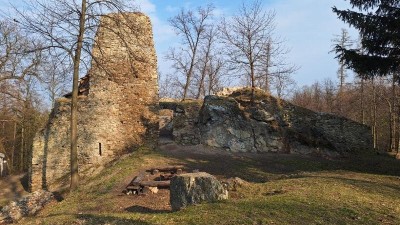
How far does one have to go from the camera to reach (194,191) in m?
8.24

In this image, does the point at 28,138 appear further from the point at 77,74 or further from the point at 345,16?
the point at 345,16

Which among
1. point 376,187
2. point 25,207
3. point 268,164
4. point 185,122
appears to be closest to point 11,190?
point 25,207

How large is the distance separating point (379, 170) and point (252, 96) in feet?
27.8

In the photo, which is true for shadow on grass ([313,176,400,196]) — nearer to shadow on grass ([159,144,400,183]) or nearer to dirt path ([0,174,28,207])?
shadow on grass ([159,144,400,183])

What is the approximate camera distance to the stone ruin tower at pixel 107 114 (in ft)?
55.0

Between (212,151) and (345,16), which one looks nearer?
(345,16)

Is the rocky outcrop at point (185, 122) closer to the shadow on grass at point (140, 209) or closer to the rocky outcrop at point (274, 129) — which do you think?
the rocky outcrop at point (274, 129)

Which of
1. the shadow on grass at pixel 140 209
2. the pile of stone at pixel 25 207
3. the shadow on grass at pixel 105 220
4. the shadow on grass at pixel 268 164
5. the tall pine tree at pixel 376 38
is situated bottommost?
the pile of stone at pixel 25 207

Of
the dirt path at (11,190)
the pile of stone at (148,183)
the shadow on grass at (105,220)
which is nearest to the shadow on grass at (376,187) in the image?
the pile of stone at (148,183)

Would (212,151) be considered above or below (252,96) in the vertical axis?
below

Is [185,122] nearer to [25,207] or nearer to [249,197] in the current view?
[25,207]

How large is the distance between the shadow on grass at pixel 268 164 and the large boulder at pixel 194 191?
5.04m

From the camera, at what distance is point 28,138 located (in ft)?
98.4

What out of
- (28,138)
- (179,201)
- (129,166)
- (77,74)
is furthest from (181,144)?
(28,138)
